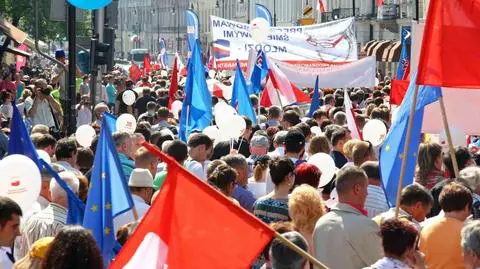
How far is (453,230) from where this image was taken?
7809 millimetres

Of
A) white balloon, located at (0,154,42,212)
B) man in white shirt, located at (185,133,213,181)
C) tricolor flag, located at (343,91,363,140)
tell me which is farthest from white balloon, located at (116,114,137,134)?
white balloon, located at (0,154,42,212)

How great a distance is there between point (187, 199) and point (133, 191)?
357 cm

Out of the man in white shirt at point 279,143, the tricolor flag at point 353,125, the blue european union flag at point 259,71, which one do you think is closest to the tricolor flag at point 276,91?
the blue european union flag at point 259,71

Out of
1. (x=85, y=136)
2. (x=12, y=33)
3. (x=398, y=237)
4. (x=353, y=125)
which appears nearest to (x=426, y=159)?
(x=398, y=237)

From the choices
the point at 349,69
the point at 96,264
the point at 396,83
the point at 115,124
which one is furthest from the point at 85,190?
the point at 349,69

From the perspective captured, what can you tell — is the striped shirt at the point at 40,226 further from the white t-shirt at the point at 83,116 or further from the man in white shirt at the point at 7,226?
the white t-shirt at the point at 83,116

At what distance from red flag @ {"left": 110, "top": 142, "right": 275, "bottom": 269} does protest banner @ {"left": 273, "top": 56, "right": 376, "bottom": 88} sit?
671 inches

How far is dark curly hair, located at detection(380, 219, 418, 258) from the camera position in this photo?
Answer: 259 inches

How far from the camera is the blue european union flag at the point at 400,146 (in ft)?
32.0

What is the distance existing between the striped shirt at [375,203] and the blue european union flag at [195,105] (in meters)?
6.01

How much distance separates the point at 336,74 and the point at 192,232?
704 inches

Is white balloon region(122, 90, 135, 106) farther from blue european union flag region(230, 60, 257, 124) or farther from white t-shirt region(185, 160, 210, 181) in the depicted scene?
white t-shirt region(185, 160, 210, 181)

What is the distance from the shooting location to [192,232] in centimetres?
584

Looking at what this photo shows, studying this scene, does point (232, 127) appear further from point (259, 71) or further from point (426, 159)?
point (259, 71)
